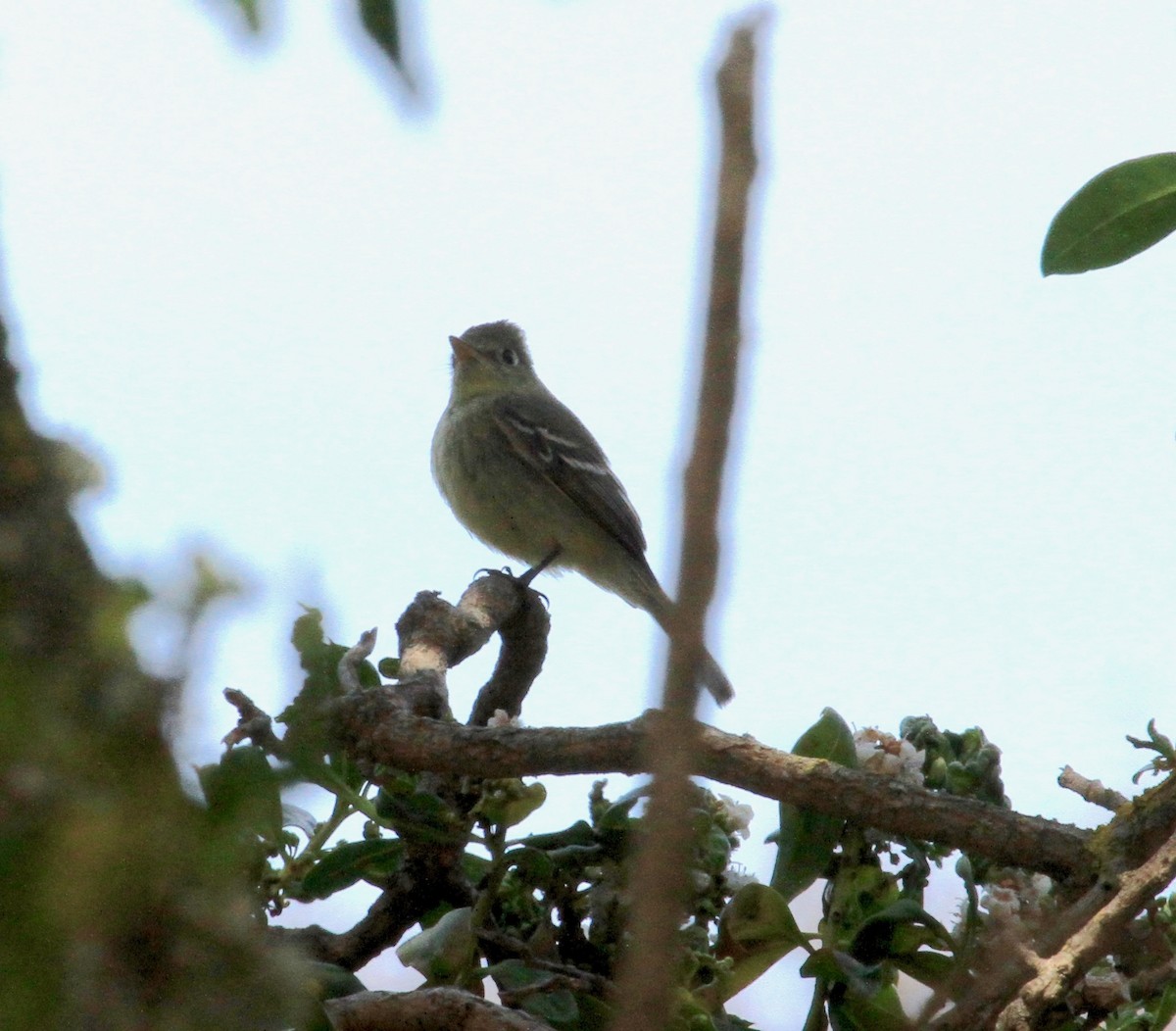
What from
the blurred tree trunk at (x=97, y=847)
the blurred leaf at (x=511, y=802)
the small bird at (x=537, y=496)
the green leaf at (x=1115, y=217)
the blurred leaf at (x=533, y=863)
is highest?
the small bird at (x=537, y=496)

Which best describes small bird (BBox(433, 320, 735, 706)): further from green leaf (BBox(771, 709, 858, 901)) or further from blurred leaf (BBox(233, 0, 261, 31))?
blurred leaf (BBox(233, 0, 261, 31))

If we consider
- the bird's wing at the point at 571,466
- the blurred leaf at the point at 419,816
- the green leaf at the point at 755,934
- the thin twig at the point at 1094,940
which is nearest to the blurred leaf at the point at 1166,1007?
the thin twig at the point at 1094,940

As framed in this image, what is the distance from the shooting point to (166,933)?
0.71 metres

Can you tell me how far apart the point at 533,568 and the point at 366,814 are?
16.0 feet

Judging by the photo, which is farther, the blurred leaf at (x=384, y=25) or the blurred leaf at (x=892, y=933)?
the blurred leaf at (x=892, y=933)

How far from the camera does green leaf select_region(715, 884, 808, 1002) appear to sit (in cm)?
197

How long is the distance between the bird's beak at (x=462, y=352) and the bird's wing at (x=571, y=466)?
36 centimetres

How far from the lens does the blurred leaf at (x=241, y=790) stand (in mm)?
753

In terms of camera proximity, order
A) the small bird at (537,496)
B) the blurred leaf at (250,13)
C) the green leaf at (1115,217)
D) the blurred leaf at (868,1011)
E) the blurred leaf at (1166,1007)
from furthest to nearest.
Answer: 1. the small bird at (537,496)
2. the green leaf at (1115,217)
3. the blurred leaf at (868,1011)
4. the blurred leaf at (1166,1007)
5. the blurred leaf at (250,13)

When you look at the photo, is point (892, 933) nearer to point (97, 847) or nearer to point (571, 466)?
point (97, 847)

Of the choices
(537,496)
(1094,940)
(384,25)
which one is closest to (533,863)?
(1094,940)

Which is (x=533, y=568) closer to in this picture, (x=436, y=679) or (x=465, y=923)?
(x=436, y=679)

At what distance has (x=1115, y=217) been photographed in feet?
7.24

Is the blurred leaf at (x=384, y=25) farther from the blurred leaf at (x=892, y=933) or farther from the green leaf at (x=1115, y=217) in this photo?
the green leaf at (x=1115, y=217)
